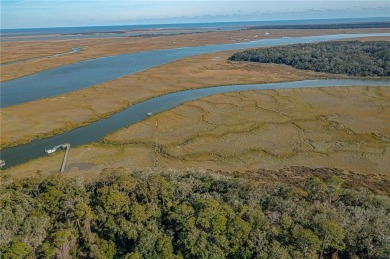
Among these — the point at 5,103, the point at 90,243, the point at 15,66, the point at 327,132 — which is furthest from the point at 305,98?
the point at 15,66

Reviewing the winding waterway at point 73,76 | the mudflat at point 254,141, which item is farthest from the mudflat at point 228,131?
the winding waterway at point 73,76

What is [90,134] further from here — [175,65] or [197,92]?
[175,65]

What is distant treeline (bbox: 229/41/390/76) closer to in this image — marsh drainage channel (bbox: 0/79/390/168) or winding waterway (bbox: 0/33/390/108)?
marsh drainage channel (bbox: 0/79/390/168)

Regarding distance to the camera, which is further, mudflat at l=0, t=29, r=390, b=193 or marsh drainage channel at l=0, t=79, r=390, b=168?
marsh drainage channel at l=0, t=79, r=390, b=168

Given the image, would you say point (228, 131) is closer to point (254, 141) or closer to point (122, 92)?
point (254, 141)

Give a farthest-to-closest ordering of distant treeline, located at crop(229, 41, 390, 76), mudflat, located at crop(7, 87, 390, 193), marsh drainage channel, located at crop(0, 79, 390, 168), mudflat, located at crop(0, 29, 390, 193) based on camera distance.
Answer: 1. distant treeline, located at crop(229, 41, 390, 76)
2. marsh drainage channel, located at crop(0, 79, 390, 168)
3. mudflat, located at crop(0, 29, 390, 193)
4. mudflat, located at crop(7, 87, 390, 193)

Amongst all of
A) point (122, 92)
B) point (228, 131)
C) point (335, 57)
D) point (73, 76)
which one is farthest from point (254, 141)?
point (335, 57)

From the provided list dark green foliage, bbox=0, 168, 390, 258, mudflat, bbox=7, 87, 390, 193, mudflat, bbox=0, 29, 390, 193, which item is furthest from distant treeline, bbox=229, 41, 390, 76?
dark green foliage, bbox=0, 168, 390, 258

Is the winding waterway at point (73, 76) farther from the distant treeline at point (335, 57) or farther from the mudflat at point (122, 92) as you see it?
the distant treeline at point (335, 57)
